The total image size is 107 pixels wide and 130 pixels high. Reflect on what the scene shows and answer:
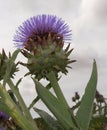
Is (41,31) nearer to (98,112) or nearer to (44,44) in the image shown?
(44,44)

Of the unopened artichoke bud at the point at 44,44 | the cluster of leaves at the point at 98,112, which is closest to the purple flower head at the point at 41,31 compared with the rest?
the unopened artichoke bud at the point at 44,44

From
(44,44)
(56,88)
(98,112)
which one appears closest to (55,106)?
(56,88)

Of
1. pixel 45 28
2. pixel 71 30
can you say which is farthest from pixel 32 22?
pixel 71 30

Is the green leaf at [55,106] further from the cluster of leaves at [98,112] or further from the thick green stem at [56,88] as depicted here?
the cluster of leaves at [98,112]

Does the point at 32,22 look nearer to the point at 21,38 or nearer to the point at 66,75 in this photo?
the point at 21,38

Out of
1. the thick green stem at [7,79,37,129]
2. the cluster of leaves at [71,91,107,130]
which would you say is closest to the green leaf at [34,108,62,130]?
the thick green stem at [7,79,37,129]

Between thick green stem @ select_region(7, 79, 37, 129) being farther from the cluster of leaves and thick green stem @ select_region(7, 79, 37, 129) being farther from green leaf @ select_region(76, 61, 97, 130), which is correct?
the cluster of leaves
